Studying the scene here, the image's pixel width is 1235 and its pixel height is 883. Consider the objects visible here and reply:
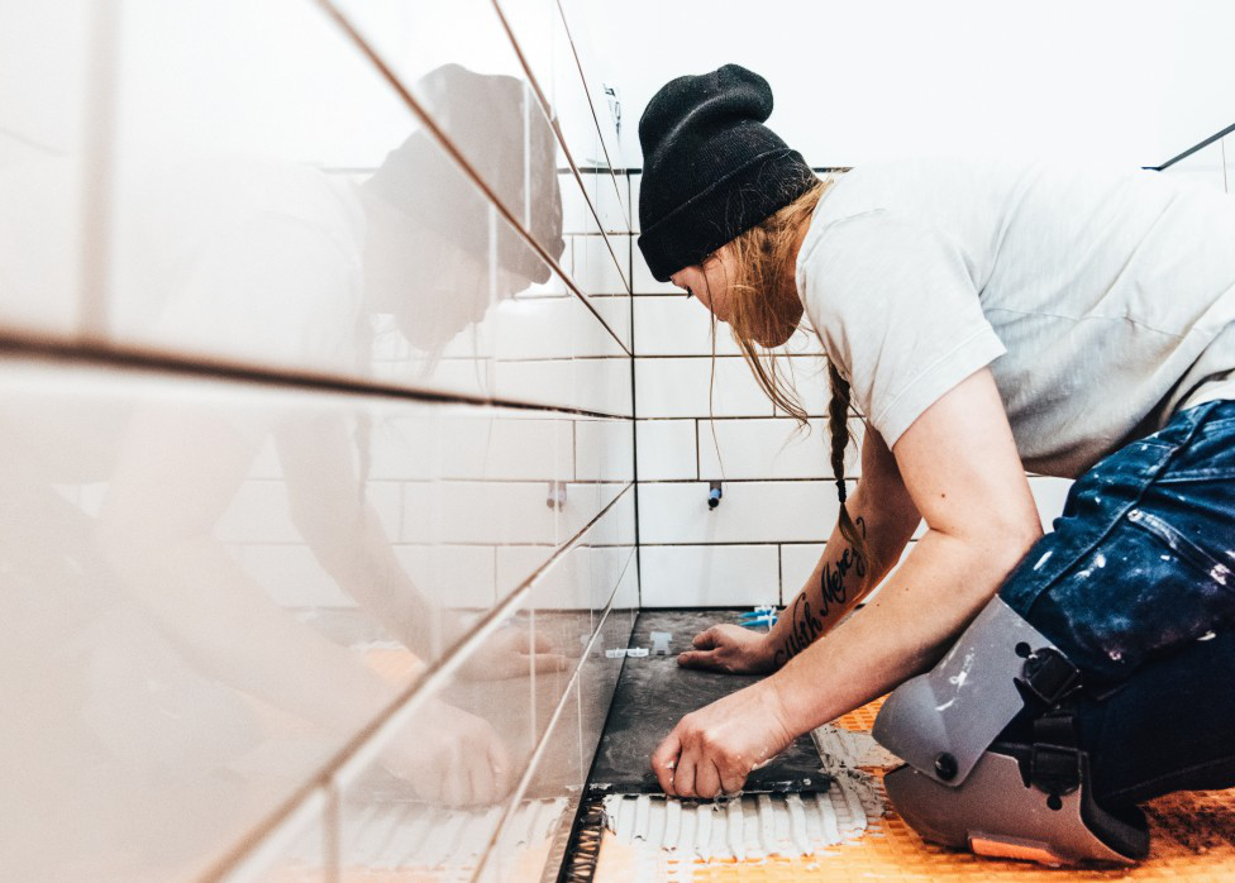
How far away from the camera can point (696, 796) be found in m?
0.76

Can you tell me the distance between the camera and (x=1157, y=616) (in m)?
0.65

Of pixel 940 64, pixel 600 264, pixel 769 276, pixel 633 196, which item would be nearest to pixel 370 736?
pixel 769 276

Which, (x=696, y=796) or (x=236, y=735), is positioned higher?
(x=236, y=735)

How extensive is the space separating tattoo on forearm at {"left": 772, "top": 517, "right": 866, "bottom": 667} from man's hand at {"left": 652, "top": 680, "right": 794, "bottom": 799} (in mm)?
365

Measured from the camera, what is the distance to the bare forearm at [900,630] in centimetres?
69

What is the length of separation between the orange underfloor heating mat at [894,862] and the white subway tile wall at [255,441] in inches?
10.0

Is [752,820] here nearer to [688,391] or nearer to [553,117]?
[553,117]

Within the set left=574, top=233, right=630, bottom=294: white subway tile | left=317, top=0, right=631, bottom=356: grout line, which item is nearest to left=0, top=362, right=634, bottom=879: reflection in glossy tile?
left=317, top=0, right=631, bottom=356: grout line

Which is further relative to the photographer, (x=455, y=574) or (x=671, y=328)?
(x=671, y=328)

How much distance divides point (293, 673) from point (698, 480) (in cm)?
135

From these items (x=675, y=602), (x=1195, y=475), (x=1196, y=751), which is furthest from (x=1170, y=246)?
(x=675, y=602)

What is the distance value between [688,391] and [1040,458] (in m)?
0.76

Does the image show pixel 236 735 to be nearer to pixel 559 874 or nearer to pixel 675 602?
pixel 559 874

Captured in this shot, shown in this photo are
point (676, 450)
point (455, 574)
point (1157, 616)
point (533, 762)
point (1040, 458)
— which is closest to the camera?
point (455, 574)
